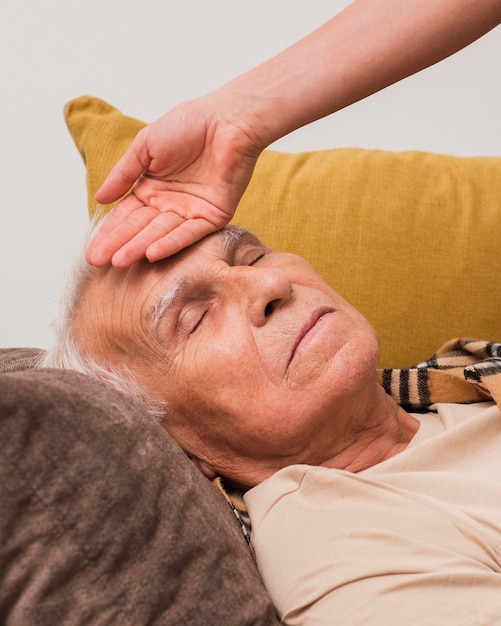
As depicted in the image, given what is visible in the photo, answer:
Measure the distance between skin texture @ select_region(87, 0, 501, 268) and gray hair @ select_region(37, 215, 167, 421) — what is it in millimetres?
140

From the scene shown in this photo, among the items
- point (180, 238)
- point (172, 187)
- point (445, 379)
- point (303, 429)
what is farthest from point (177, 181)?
point (445, 379)

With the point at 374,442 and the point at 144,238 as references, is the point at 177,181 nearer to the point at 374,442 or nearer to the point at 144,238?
the point at 144,238

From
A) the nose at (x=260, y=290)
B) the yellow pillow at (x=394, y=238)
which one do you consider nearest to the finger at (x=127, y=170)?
the nose at (x=260, y=290)

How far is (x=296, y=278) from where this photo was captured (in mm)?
1349

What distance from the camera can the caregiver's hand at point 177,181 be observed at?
1.29 m

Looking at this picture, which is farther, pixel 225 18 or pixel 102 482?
pixel 225 18

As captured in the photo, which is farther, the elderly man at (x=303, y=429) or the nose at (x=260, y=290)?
the nose at (x=260, y=290)

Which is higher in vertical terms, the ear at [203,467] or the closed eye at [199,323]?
the closed eye at [199,323]

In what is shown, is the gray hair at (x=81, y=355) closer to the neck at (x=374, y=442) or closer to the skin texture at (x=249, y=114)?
the skin texture at (x=249, y=114)

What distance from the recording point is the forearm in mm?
1243

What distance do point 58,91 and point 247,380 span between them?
147 centimetres

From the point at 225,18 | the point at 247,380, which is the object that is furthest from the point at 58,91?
the point at 247,380

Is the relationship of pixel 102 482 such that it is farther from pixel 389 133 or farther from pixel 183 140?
pixel 389 133

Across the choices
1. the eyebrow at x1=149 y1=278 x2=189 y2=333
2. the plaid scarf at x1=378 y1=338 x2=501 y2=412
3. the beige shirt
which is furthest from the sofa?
the plaid scarf at x1=378 y1=338 x2=501 y2=412
